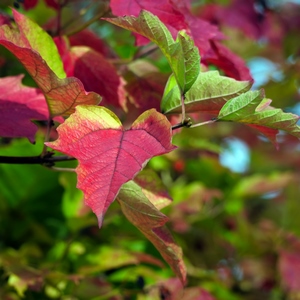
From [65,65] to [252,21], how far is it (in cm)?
95

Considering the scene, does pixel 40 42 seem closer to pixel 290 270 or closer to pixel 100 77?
pixel 100 77

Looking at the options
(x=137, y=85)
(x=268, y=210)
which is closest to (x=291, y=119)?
(x=137, y=85)

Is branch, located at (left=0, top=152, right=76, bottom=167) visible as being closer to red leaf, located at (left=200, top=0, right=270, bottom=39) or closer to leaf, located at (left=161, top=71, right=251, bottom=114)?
leaf, located at (left=161, top=71, right=251, bottom=114)

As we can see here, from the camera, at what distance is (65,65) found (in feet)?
2.92

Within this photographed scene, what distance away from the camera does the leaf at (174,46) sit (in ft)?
2.18

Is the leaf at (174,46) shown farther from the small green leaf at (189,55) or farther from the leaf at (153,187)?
the leaf at (153,187)

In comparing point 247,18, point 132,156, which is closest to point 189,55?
point 132,156

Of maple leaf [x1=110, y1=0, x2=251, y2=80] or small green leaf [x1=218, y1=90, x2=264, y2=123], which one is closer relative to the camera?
small green leaf [x1=218, y1=90, x2=264, y2=123]

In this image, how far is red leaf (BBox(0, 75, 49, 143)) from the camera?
2.45ft

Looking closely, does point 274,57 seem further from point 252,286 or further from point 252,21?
point 252,286

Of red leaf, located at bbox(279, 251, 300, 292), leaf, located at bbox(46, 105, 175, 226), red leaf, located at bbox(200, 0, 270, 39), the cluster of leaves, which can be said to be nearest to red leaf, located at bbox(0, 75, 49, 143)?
the cluster of leaves

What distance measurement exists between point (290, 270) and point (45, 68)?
0.97 m

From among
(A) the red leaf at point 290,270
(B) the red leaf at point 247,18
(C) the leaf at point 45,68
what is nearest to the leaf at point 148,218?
(C) the leaf at point 45,68

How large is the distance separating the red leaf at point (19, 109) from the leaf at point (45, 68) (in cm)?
5
